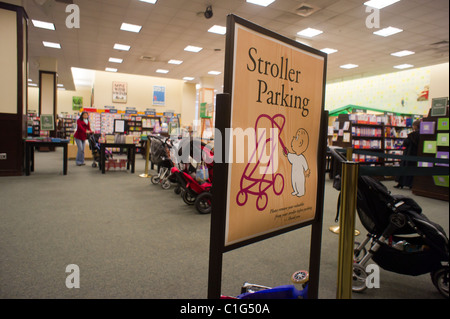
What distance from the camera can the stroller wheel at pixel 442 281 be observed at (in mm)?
2084

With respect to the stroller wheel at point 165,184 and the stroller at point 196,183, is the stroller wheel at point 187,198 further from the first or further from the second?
the stroller wheel at point 165,184

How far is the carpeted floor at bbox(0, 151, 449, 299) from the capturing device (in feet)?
6.56

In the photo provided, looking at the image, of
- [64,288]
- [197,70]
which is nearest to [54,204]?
[64,288]

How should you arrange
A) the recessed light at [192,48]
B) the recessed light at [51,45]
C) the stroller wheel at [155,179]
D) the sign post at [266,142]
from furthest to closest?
1. the recessed light at [192,48]
2. the recessed light at [51,45]
3. the stroller wheel at [155,179]
4. the sign post at [266,142]

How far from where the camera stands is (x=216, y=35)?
855 centimetres

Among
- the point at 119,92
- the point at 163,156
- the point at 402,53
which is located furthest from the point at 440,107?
the point at 119,92

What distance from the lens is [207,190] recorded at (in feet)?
13.7

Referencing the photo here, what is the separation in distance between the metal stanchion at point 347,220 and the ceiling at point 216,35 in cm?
612

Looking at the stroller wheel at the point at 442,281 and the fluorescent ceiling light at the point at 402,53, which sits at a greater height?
the fluorescent ceiling light at the point at 402,53

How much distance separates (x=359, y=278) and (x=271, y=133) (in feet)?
5.51

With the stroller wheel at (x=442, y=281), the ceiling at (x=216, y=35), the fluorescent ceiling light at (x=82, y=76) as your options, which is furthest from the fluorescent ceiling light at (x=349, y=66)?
the fluorescent ceiling light at (x=82, y=76)

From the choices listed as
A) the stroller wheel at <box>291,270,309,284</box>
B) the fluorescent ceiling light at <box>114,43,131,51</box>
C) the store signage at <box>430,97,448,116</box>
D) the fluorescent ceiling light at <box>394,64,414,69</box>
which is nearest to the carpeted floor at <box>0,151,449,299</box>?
the stroller wheel at <box>291,270,309,284</box>

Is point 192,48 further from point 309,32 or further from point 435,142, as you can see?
point 435,142

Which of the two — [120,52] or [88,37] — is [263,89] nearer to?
[88,37]
